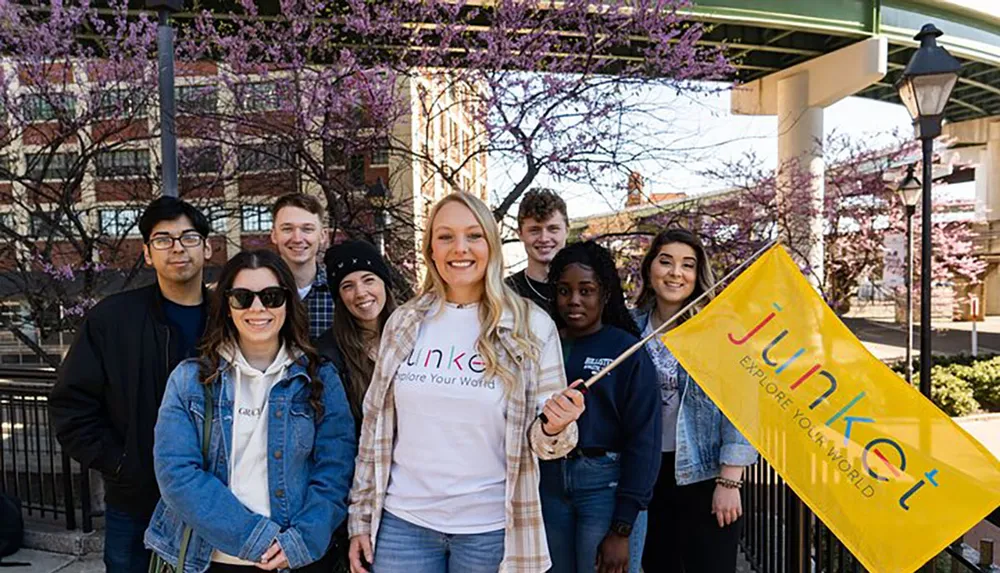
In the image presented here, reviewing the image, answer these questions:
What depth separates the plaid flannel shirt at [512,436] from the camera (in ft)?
7.79

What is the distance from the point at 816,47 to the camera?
15.7 m

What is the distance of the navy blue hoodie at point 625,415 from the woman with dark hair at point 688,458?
31 centimetres

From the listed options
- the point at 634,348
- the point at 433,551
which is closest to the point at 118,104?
the point at 433,551

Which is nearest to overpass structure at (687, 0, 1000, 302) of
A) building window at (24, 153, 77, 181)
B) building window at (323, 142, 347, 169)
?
building window at (323, 142, 347, 169)

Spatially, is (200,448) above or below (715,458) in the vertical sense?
above

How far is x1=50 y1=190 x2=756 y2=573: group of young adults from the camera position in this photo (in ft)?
7.83

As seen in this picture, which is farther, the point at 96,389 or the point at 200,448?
the point at 96,389

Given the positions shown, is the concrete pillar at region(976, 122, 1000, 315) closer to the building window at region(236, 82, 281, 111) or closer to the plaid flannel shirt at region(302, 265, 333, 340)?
the building window at region(236, 82, 281, 111)

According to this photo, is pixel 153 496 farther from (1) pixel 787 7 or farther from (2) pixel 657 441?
(1) pixel 787 7

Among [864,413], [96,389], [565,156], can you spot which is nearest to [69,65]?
[565,156]

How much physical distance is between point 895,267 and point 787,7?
6.22 meters

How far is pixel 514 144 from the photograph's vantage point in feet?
20.9

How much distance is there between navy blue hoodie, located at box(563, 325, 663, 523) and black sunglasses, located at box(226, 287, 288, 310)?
1.19 meters

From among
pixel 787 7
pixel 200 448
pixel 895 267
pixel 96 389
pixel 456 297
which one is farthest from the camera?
pixel 895 267
